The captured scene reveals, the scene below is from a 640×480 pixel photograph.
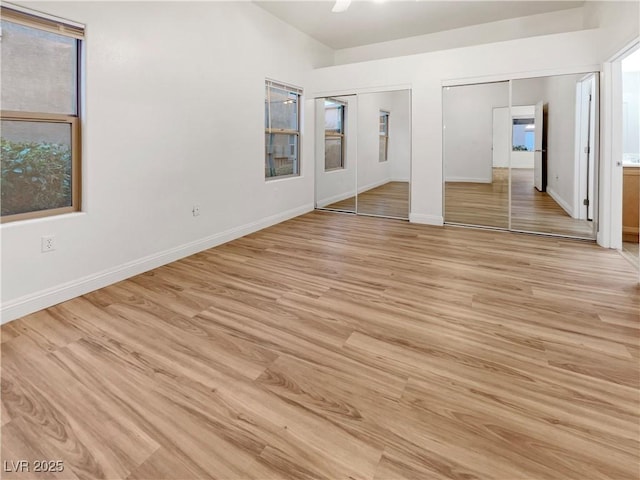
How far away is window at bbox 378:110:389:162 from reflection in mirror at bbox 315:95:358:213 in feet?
1.62

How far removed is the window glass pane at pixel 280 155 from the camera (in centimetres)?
558

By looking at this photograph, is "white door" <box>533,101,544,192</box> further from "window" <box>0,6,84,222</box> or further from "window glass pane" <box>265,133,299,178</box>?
"window" <box>0,6,84,222</box>

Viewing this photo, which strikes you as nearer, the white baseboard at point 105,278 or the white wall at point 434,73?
the white baseboard at point 105,278

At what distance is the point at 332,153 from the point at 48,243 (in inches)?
191

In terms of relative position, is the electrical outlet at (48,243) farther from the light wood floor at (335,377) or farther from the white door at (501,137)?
the white door at (501,137)

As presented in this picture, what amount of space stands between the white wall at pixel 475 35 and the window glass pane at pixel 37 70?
203 inches

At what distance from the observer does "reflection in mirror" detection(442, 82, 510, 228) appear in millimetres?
5203

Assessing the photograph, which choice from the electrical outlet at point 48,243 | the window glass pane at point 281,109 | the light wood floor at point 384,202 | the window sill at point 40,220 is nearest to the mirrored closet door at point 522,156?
the light wood floor at point 384,202

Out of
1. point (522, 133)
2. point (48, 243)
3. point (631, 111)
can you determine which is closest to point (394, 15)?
point (522, 133)

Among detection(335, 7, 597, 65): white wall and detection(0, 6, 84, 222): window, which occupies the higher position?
detection(335, 7, 597, 65): white wall

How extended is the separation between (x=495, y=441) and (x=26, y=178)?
334cm

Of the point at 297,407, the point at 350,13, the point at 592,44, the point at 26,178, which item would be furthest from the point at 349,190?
the point at 297,407

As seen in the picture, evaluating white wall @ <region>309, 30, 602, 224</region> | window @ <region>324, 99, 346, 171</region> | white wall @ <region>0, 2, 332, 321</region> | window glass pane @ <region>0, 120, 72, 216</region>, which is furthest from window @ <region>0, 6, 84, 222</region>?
window @ <region>324, 99, 346, 171</region>

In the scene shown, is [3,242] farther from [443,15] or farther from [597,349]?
[443,15]
